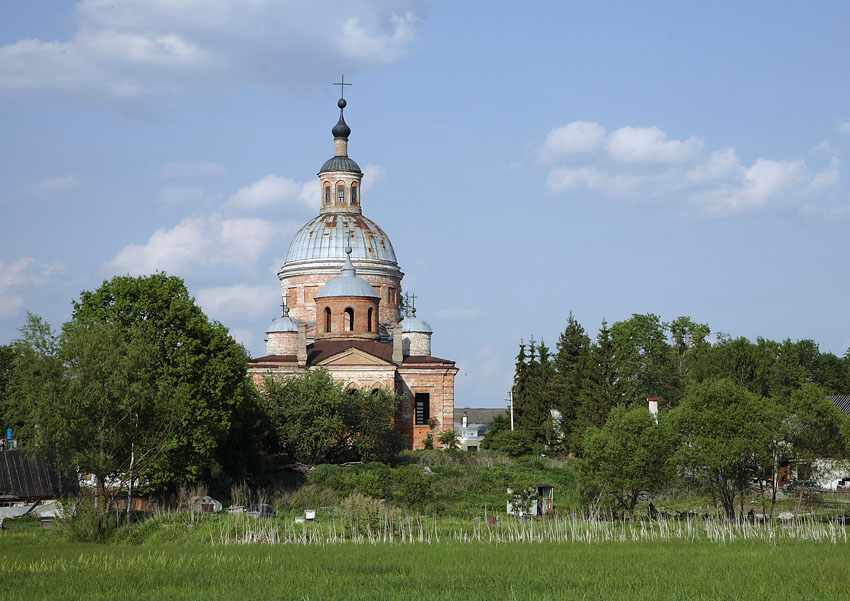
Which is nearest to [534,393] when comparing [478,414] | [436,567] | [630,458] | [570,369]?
[570,369]

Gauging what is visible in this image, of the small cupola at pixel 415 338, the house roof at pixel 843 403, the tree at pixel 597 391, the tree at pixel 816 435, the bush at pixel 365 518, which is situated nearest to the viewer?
the bush at pixel 365 518

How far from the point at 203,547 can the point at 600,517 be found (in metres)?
14.9

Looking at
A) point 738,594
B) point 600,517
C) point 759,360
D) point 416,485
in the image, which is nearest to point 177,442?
point 416,485

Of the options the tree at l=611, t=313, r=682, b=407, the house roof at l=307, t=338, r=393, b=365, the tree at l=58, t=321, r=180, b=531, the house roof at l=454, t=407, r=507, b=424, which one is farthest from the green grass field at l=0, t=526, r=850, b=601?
the house roof at l=454, t=407, r=507, b=424

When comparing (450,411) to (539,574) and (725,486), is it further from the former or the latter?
(539,574)

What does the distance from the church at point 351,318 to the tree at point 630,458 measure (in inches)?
857

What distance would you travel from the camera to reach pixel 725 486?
3525 cm

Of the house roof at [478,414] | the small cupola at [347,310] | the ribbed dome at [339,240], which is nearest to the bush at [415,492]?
the small cupola at [347,310]

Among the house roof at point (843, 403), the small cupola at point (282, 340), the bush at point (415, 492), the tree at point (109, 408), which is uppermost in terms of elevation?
the small cupola at point (282, 340)

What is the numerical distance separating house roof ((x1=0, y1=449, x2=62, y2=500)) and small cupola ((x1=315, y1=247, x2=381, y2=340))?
25.8m

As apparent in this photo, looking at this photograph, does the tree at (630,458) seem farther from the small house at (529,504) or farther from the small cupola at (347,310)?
the small cupola at (347,310)

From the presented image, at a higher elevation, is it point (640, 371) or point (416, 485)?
point (640, 371)

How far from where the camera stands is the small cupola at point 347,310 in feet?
208

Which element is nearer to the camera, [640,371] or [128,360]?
[128,360]
